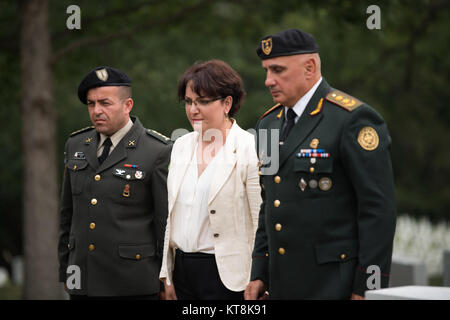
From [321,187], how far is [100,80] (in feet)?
6.53

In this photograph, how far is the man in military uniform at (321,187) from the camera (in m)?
3.80

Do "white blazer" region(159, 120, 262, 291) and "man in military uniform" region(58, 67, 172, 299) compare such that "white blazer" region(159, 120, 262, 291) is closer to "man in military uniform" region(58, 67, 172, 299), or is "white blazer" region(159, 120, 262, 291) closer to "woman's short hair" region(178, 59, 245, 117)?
"woman's short hair" region(178, 59, 245, 117)

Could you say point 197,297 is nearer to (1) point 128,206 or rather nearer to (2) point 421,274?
(1) point 128,206

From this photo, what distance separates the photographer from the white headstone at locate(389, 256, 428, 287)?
9234 millimetres

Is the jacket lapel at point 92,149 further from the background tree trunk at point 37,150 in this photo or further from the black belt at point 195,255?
the background tree trunk at point 37,150

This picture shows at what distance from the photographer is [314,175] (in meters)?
4.01

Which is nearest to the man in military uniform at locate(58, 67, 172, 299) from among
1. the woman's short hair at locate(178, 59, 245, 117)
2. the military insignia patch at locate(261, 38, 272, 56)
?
the woman's short hair at locate(178, 59, 245, 117)

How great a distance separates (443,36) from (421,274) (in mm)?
12431

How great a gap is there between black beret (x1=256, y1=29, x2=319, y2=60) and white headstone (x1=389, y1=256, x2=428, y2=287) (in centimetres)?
568

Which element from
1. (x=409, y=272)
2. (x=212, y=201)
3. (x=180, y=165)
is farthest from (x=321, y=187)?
(x=409, y=272)

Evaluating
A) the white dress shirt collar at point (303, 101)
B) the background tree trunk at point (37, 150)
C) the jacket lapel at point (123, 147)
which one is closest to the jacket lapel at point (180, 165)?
the jacket lapel at point (123, 147)

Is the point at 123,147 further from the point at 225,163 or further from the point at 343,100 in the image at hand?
the point at 343,100
